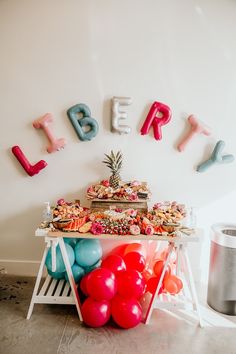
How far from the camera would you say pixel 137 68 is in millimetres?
2848

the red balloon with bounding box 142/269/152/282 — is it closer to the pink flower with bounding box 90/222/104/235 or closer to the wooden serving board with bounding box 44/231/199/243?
the wooden serving board with bounding box 44/231/199/243

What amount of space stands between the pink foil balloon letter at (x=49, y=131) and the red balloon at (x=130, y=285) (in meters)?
1.28

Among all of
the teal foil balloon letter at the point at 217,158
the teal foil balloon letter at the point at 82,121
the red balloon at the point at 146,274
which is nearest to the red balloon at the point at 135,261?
the red balloon at the point at 146,274

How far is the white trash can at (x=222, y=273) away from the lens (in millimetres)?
2514

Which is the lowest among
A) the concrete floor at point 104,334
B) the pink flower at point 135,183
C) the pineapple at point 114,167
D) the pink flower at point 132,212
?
the concrete floor at point 104,334

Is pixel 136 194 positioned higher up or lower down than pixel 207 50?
lower down

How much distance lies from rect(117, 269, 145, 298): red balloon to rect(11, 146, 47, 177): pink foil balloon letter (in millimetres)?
1244

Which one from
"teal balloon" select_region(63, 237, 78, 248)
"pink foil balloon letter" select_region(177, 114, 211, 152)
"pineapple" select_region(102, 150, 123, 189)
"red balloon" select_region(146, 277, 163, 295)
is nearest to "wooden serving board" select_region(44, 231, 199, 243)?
"teal balloon" select_region(63, 237, 78, 248)

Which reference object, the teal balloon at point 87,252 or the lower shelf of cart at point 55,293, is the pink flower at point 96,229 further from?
the lower shelf of cart at point 55,293

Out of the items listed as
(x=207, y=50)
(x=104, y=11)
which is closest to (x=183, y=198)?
(x=207, y=50)

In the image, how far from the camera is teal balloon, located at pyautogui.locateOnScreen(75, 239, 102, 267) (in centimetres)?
260

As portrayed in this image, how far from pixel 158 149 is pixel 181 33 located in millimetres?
1037

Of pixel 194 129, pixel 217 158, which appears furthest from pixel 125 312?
pixel 194 129

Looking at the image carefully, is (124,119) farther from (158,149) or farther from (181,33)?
(181,33)
